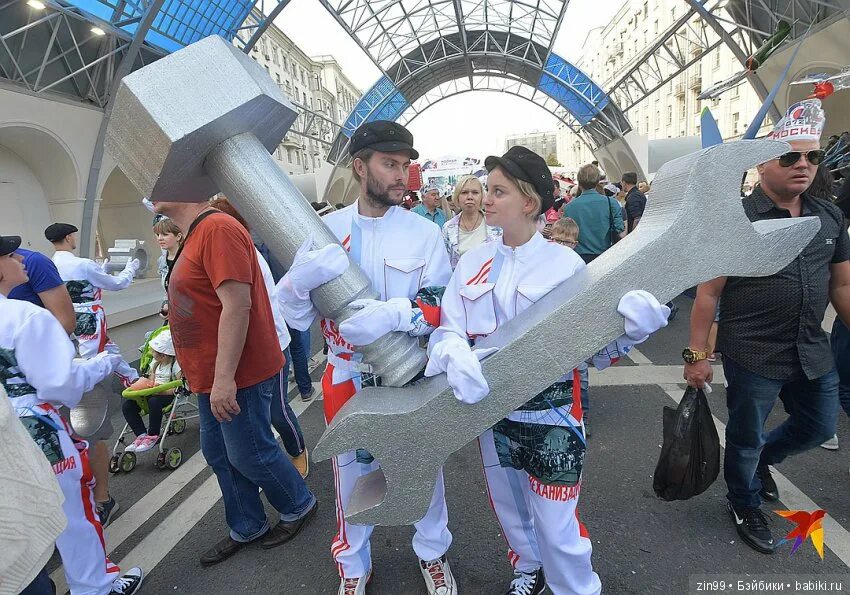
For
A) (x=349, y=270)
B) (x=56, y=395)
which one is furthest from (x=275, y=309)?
(x=349, y=270)

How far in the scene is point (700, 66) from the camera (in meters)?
34.1

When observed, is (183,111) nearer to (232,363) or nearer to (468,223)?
(232,363)

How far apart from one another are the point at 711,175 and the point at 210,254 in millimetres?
1888

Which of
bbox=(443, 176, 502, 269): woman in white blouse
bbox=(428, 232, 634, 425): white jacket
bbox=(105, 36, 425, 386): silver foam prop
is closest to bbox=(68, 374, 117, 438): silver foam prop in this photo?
bbox=(105, 36, 425, 386): silver foam prop

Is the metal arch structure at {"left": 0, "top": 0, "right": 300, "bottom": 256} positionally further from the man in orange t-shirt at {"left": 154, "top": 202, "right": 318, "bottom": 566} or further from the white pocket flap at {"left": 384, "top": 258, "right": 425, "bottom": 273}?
the white pocket flap at {"left": 384, "top": 258, "right": 425, "bottom": 273}

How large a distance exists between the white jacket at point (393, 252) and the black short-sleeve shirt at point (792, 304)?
1383mm

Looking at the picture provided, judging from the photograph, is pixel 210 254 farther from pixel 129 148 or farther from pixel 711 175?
pixel 711 175

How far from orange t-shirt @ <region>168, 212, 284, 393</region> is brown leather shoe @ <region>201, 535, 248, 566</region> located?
0.92m

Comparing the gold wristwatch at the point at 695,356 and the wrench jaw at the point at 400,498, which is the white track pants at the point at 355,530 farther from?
the gold wristwatch at the point at 695,356

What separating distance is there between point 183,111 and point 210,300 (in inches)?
46.3

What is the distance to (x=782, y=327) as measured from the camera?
2111 millimetres

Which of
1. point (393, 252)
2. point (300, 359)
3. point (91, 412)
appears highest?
Answer: point (393, 252)

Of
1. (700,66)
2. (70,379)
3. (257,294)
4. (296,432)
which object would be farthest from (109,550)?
(700,66)

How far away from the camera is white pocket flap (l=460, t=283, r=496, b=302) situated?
A: 169 cm
